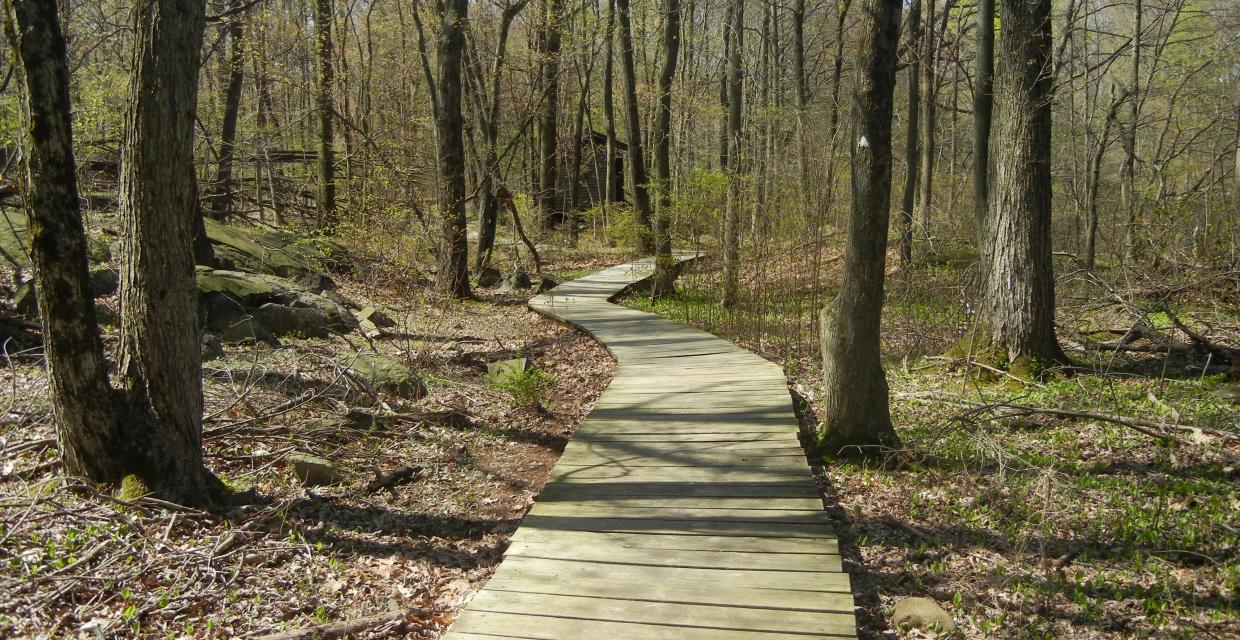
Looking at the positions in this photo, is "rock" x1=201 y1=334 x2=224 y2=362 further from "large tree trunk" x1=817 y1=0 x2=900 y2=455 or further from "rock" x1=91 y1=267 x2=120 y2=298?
"large tree trunk" x1=817 y1=0 x2=900 y2=455

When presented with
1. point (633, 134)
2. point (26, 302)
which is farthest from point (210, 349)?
point (633, 134)

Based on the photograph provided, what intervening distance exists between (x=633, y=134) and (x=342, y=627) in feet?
48.4

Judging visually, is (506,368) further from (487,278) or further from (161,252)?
(487,278)

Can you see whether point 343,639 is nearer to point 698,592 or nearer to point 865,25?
point 698,592

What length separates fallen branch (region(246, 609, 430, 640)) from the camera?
3740 millimetres

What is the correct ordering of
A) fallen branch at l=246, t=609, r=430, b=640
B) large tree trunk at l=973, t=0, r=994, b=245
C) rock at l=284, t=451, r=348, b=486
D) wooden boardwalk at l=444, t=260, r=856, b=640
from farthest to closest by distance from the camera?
1. large tree trunk at l=973, t=0, r=994, b=245
2. rock at l=284, t=451, r=348, b=486
3. fallen branch at l=246, t=609, r=430, b=640
4. wooden boardwalk at l=444, t=260, r=856, b=640

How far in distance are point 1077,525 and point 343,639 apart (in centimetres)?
440

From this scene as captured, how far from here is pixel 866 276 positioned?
578 centimetres

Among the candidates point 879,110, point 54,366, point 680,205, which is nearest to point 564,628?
point 54,366

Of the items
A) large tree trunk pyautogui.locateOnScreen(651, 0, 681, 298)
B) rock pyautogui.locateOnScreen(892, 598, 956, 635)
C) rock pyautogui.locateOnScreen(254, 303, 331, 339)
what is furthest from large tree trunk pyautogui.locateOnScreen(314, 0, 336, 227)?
rock pyautogui.locateOnScreen(892, 598, 956, 635)

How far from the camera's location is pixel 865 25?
5387mm

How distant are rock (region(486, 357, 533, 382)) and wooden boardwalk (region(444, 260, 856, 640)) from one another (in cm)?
128

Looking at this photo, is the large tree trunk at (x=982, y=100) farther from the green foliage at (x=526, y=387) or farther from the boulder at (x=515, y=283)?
the boulder at (x=515, y=283)

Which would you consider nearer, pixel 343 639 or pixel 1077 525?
pixel 343 639
